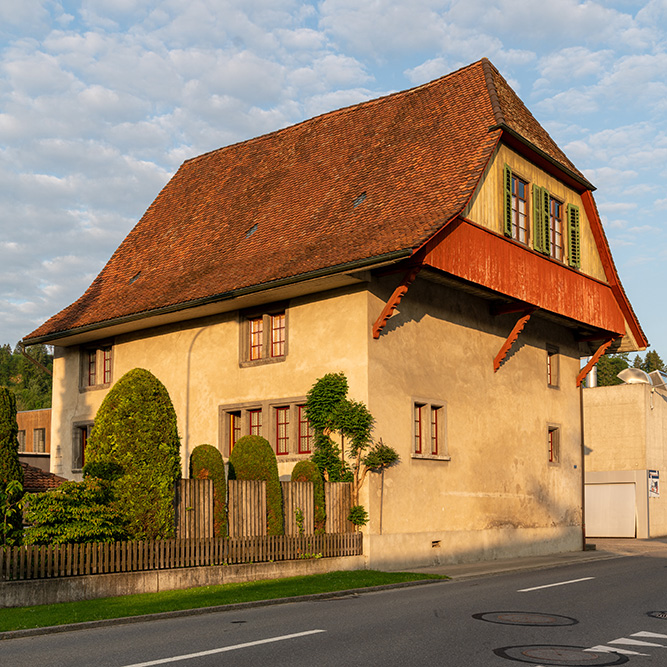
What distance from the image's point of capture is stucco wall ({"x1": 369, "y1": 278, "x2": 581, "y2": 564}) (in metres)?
21.4

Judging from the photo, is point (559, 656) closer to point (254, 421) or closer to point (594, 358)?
point (254, 421)

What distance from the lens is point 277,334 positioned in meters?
23.2

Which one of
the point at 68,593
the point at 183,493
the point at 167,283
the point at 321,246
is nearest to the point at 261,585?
the point at 183,493

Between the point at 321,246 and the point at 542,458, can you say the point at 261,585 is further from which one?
the point at 542,458

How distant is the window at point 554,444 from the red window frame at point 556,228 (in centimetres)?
579

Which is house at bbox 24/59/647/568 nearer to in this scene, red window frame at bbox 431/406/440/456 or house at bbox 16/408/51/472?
red window frame at bbox 431/406/440/456

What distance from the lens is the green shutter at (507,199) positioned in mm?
23641

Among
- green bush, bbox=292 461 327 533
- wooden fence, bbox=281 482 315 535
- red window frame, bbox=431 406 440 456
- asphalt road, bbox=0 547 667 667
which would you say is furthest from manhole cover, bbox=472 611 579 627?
red window frame, bbox=431 406 440 456

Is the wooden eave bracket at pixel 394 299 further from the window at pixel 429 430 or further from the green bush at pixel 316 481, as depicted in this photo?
the green bush at pixel 316 481

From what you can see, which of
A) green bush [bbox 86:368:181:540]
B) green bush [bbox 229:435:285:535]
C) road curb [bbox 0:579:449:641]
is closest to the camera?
road curb [bbox 0:579:449:641]

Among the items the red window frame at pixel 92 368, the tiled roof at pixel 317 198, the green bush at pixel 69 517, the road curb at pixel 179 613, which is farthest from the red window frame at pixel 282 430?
the red window frame at pixel 92 368

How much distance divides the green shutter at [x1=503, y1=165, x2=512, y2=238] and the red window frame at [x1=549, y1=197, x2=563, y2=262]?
289cm

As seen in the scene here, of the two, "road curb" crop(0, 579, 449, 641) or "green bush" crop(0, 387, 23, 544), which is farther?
"green bush" crop(0, 387, 23, 544)

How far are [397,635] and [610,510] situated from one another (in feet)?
117
